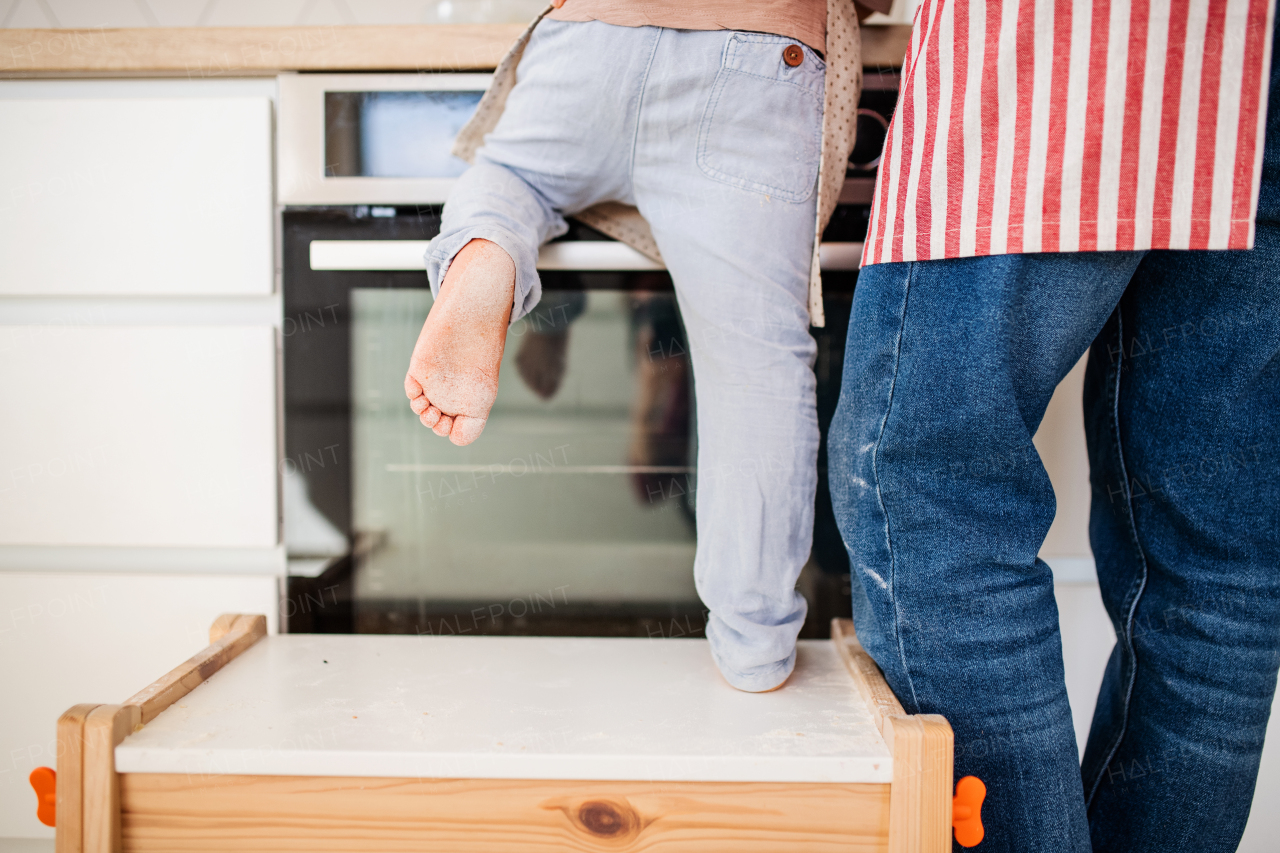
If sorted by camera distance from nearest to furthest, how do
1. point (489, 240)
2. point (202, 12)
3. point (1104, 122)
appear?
point (1104, 122)
point (489, 240)
point (202, 12)

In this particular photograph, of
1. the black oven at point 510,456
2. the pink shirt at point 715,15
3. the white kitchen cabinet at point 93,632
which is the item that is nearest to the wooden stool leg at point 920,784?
the black oven at point 510,456

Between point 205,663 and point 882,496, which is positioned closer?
point 882,496

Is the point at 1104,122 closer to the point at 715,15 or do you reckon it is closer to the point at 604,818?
the point at 715,15

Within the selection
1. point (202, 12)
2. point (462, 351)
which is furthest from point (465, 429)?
point (202, 12)

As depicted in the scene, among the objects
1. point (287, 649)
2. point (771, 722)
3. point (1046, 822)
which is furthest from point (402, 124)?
point (1046, 822)

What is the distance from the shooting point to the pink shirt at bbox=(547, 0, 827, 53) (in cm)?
55

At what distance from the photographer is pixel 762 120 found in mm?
562

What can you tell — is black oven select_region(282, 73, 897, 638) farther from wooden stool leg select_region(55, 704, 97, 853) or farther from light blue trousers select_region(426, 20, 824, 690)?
wooden stool leg select_region(55, 704, 97, 853)

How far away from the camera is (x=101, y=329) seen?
28.5 inches

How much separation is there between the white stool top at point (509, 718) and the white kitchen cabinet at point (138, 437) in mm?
163

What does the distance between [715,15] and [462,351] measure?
33cm

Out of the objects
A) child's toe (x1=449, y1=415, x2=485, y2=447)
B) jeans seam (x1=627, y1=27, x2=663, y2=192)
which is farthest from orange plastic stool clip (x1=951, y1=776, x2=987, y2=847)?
jeans seam (x1=627, y1=27, x2=663, y2=192)

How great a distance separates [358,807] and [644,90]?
1.89 ft

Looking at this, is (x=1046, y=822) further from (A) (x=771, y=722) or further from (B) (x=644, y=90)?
(B) (x=644, y=90)
